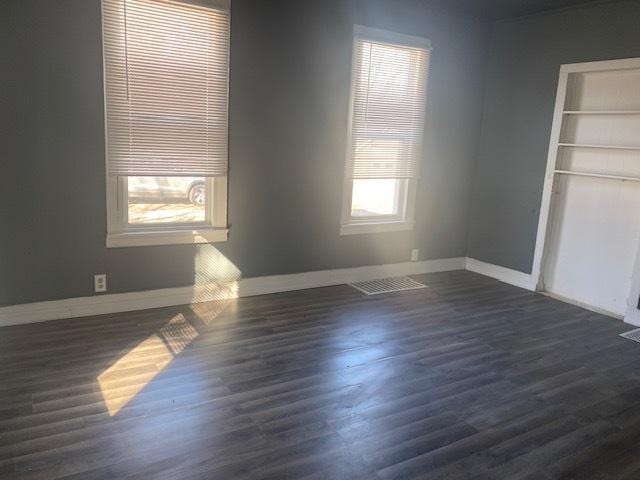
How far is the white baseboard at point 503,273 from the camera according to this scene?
509 cm

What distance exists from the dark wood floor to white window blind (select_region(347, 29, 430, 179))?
59.0 inches

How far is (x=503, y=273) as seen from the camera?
534cm

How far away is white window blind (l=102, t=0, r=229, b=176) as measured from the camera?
357cm

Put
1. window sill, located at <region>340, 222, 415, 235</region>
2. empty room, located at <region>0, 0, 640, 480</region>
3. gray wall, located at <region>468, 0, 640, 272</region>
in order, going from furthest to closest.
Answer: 1. window sill, located at <region>340, 222, 415, 235</region>
2. gray wall, located at <region>468, 0, 640, 272</region>
3. empty room, located at <region>0, 0, 640, 480</region>

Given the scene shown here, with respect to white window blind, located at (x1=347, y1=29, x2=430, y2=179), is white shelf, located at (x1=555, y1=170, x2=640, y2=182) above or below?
below

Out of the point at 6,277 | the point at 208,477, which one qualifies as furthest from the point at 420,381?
the point at 6,277

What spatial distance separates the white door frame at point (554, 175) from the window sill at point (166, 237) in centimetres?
298

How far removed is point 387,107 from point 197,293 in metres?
2.44

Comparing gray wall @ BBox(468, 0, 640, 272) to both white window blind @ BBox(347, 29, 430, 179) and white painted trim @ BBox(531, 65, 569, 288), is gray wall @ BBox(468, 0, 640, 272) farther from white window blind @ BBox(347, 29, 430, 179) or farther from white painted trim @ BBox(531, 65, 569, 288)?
white window blind @ BBox(347, 29, 430, 179)

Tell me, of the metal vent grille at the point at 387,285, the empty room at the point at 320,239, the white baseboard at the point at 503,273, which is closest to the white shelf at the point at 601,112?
the empty room at the point at 320,239

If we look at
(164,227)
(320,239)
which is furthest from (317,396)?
(320,239)

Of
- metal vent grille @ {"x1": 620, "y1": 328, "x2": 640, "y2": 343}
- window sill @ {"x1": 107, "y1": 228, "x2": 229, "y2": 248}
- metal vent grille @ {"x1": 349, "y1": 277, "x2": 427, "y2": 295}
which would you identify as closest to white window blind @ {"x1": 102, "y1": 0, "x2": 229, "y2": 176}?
window sill @ {"x1": 107, "y1": 228, "x2": 229, "y2": 248}

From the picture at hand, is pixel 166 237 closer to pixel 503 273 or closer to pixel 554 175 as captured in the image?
pixel 503 273

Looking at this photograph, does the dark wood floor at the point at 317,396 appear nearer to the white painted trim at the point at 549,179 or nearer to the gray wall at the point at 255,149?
the gray wall at the point at 255,149
